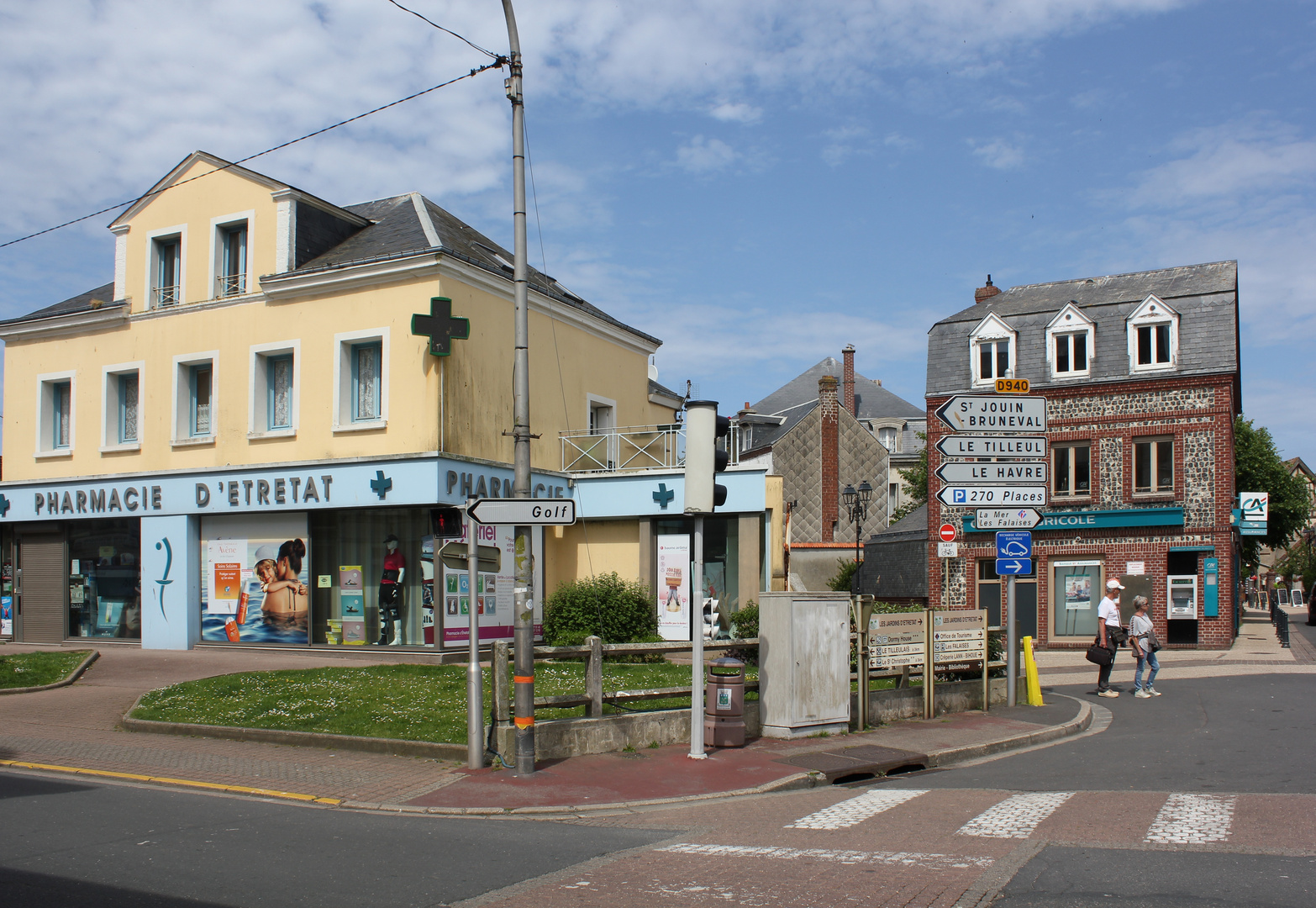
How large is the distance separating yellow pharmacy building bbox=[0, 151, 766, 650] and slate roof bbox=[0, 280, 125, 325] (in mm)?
132

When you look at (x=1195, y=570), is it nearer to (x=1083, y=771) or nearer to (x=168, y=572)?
(x=1083, y=771)

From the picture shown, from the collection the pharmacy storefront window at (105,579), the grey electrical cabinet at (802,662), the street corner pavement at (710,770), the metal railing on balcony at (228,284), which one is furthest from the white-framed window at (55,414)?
the grey electrical cabinet at (802,662)

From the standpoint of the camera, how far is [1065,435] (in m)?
30.9

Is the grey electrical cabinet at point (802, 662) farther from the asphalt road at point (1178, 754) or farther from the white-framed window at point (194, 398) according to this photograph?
the white-framed window at point (194, 398)

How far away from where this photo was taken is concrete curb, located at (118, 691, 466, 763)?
10.7m

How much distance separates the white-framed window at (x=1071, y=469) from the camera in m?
30.6

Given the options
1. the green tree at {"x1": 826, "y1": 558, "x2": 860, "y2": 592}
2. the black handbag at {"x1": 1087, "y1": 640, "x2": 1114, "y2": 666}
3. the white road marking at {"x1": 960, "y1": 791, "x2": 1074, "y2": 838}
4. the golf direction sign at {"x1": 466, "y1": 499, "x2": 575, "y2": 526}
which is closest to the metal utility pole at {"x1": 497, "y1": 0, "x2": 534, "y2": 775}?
the golf direction sign at {"x1": 466, "y1": 499, "x2": 575, "y2": 526}

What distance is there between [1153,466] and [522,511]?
81.9 feet

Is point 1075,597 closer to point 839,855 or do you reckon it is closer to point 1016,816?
point 1016,816

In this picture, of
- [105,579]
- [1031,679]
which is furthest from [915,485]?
[105,579]

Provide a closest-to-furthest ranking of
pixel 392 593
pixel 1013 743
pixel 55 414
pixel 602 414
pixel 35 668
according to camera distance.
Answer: pixel 1013 743
pixel 35 668
pixel 392 593
pixel 55 414
pixel 602 414

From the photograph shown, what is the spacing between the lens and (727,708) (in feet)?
37.5

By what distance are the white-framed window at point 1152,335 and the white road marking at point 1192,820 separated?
24096mm

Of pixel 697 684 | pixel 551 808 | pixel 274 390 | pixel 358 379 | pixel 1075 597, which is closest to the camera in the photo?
pixel 551 808
